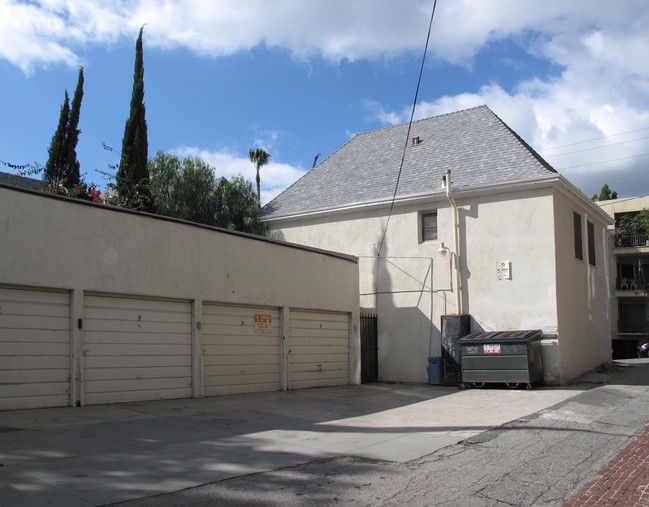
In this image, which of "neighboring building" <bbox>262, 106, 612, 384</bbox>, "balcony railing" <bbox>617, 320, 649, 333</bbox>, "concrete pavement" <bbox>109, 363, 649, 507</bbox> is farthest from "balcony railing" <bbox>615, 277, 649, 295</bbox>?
"concrete pavement" <bbox>109, 363, 649, 507</bbox>

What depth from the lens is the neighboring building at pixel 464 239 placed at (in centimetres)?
1572

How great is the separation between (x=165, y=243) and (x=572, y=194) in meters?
11.7

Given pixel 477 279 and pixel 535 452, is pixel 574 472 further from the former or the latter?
pixel 477 279

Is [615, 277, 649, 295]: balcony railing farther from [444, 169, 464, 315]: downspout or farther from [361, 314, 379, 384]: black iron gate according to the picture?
[361, 314, 379, 384]: black iron gate

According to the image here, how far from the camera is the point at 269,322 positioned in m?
14.0

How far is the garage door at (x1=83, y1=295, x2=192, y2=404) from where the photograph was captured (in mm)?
10344

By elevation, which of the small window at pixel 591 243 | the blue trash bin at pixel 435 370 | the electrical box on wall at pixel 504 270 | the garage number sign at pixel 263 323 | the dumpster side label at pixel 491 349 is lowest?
the blue trash bin at pixel 435 370

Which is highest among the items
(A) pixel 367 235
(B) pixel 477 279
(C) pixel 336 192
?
(C) pixel 336 192

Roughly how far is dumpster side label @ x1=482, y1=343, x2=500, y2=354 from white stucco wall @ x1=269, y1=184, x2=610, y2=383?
1603mm

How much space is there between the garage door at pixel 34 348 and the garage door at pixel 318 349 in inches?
237

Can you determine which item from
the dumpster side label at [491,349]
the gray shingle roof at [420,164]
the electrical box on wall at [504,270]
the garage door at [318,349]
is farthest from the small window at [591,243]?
the garage door at [318,349]

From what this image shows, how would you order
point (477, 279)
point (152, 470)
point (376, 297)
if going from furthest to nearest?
point (376, 297), point (477, 279), point (152, 470)

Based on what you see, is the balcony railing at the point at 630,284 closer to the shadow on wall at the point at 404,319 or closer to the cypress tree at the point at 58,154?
the shadow on wall at the point at 404,319

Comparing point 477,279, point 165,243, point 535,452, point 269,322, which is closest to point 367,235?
point 477,279
